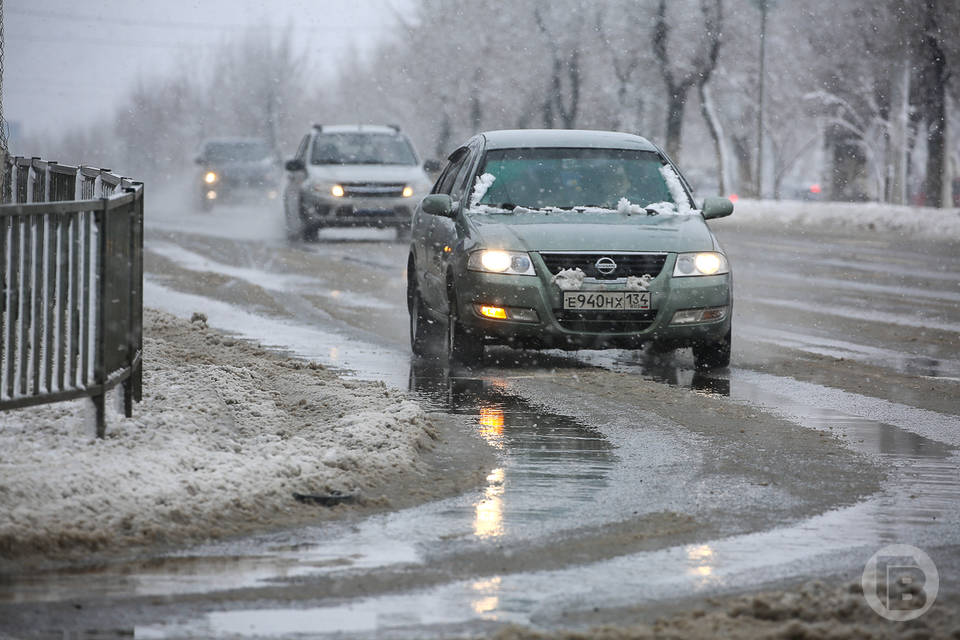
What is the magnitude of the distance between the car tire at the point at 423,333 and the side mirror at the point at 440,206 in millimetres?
1028

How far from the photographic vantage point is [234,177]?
39750 millimetres

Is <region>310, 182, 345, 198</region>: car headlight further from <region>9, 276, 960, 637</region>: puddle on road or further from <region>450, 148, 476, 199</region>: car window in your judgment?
<region>9, 276, 960, 637</region>: puddle on road

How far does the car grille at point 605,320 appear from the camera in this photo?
10.1 m

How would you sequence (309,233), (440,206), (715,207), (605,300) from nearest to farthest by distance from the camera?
(605,300)
(440,206)
(715,207)
(309,233)

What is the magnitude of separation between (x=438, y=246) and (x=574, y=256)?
1.41 meters

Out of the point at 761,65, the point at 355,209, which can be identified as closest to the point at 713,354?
the point at 355,209

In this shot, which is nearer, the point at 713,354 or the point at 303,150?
the point at 713,354

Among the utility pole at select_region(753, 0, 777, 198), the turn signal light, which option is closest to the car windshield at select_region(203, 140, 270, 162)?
the utility pole at select_region(753, 0, 777, 198)

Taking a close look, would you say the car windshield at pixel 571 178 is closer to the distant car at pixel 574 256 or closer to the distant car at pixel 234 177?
the distant car at pixel 574 256

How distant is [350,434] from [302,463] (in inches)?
31.9

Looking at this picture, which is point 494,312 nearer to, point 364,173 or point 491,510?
point 491,510

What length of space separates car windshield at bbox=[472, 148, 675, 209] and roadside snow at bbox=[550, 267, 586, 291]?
0.99 m

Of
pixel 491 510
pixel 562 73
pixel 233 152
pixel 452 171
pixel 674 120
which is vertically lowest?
pixel 491 510
